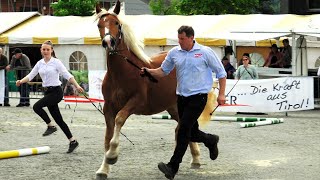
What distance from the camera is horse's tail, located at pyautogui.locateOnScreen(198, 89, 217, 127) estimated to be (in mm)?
11062

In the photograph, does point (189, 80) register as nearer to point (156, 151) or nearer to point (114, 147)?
point (114, 147)

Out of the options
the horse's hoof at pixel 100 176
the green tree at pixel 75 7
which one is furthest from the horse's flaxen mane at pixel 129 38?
the green tree at pixel 75 7

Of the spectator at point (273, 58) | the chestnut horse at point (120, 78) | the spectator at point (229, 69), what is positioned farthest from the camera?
the spectator at point (273, 58)

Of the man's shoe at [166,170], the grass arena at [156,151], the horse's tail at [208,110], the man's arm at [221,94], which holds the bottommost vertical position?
the grass arena at [156,151]

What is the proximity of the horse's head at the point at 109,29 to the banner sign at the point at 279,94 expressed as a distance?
10.6 meters

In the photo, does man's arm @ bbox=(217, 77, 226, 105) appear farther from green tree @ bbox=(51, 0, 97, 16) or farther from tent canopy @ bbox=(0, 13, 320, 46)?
green tree @ bbox=(51, 0, 97, 16)

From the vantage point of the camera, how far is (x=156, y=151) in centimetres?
1211

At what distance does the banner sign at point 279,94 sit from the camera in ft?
65.0

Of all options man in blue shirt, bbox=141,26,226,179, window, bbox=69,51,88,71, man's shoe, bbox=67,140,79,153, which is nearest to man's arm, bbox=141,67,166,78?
man in blue shirt, bbox=141,26,226,179

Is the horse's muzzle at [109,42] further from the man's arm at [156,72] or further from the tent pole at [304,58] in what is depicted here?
the tent pole at [304,58]

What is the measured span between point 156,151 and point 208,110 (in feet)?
4.68

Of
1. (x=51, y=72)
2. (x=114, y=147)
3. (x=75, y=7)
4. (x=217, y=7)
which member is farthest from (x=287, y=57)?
(x=75, y=7)

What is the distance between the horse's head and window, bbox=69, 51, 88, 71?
19908 millimetres

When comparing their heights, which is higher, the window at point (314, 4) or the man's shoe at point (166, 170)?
the window at point (314, 4)
